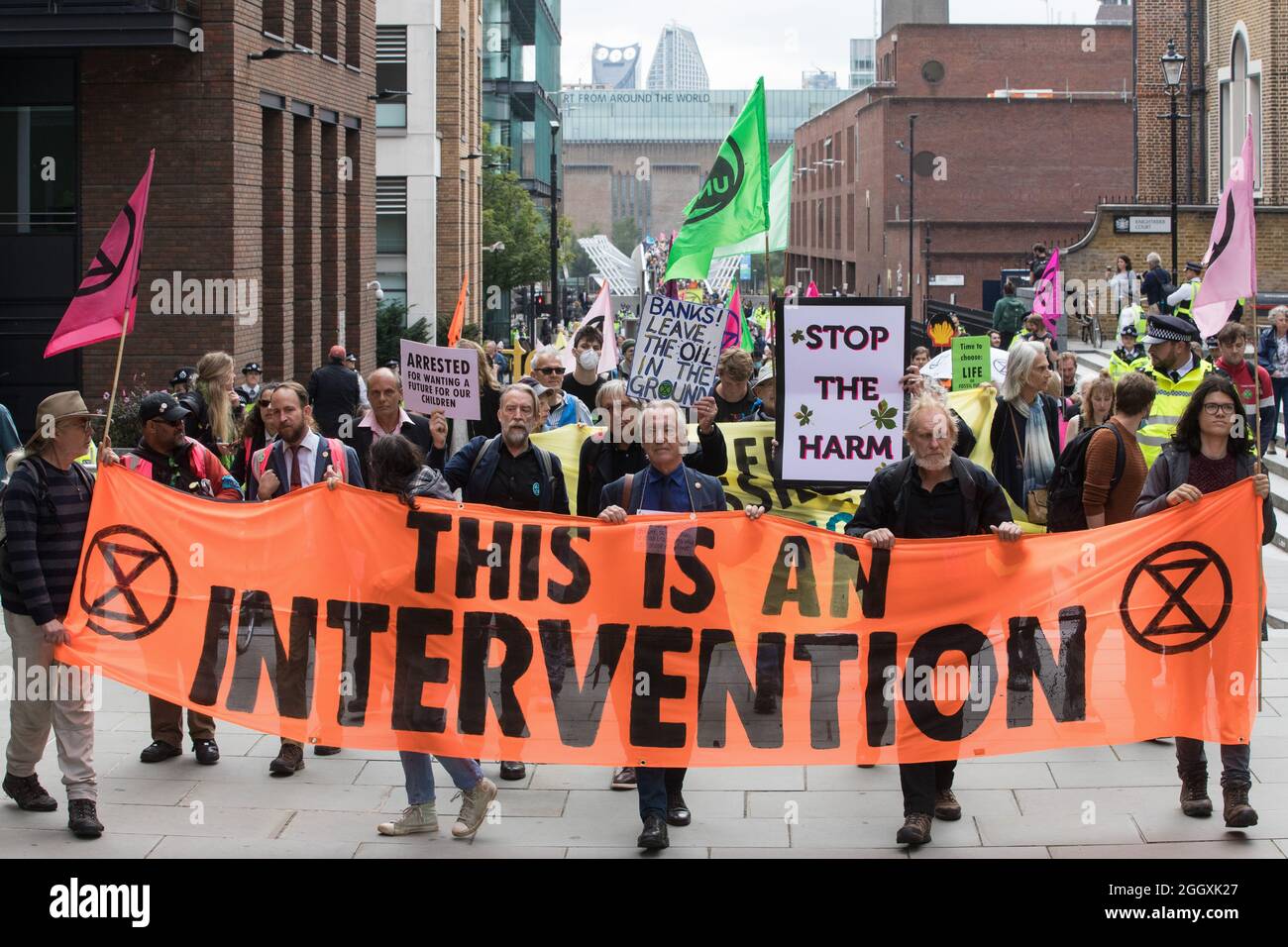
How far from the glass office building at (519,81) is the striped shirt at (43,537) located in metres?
53.8

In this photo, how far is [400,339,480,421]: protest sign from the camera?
1193 cm

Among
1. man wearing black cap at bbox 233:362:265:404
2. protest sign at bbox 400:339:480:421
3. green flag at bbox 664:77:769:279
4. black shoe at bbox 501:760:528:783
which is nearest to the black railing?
man wearing black cap at bbox 233:362:265:404

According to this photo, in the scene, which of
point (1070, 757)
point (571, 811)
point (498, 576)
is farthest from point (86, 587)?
point (1070, 757)

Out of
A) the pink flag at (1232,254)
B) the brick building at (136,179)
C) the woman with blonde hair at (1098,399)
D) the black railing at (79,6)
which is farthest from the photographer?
the brick building at (136,179)

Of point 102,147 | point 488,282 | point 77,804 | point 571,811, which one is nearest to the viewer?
point 77,804

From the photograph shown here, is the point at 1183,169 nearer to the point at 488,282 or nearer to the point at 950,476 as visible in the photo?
the point at 488,282

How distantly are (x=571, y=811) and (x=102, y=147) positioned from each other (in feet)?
51.5

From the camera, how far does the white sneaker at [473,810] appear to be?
24.2ft

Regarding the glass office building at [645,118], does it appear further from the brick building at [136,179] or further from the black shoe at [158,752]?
the black shoe at [158,752]

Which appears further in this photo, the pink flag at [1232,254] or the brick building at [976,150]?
the brick building at [976,150]

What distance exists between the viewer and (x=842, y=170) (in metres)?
92.6

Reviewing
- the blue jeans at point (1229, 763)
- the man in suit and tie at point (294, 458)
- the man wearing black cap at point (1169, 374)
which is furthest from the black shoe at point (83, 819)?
the man wearing black cap at point (1169, 374)

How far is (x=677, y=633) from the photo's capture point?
24.7ft

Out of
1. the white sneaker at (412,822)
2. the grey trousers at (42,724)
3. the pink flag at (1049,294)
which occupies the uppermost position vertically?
the pink flag at (1049,294)
